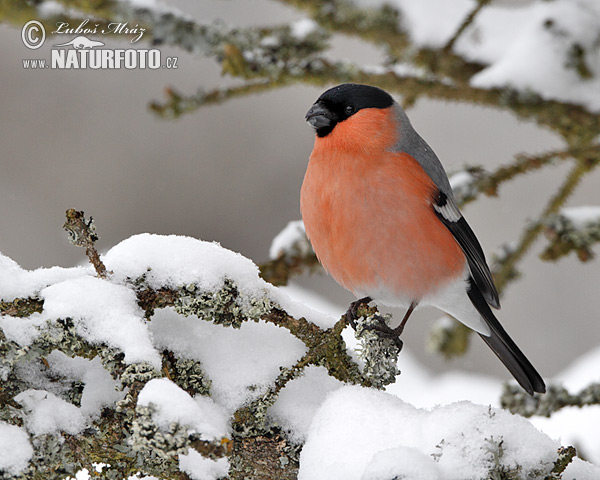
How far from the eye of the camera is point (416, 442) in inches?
38.3

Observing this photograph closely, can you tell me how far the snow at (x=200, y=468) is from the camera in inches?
39.8

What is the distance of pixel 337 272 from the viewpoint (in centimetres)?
207

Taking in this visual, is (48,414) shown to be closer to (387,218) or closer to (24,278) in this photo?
(24,278)

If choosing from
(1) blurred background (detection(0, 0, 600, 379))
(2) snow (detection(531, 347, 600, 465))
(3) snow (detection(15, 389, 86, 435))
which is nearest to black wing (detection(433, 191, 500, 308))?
(2) snow (detection(531, 347, 600, 465))

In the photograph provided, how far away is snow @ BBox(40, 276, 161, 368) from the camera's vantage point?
99 centimetres

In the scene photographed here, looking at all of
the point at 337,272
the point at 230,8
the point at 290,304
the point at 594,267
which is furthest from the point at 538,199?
the point at 290,304

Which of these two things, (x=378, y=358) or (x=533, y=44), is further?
(x=533, y=44)

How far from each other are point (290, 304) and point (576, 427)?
5.70 ft

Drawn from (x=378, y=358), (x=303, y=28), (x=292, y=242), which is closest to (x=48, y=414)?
(x=378, y=358)

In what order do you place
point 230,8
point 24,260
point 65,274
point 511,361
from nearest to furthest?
point 65,274 < point 511,361 < point 24,260 < point 230,8

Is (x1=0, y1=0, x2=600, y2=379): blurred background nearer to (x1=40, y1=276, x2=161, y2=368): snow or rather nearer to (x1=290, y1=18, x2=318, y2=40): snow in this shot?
(x1=290, y1=18, x2=318, y2=40): snow

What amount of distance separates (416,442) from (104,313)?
1.72 ft

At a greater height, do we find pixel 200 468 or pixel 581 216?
pixel 581 216

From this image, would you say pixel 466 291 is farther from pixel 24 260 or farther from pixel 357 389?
pixel 24 260
